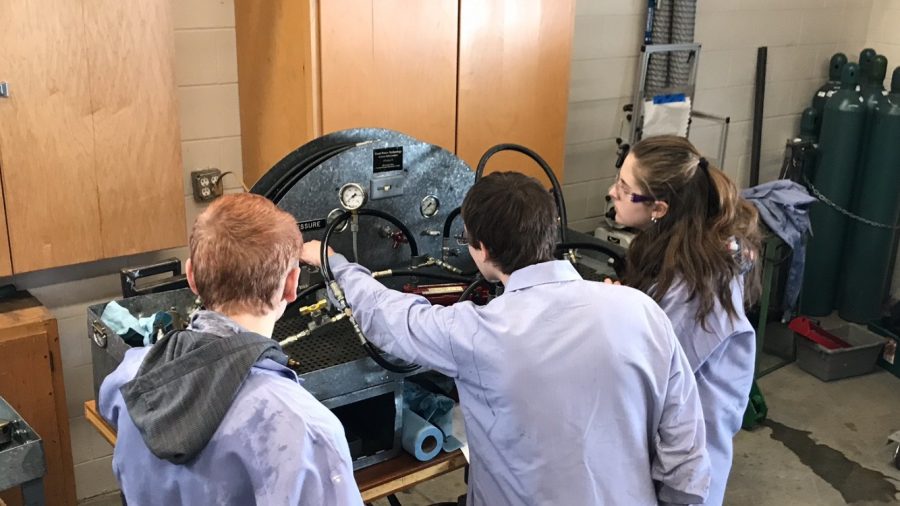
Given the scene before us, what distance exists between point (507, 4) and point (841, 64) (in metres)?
2.24

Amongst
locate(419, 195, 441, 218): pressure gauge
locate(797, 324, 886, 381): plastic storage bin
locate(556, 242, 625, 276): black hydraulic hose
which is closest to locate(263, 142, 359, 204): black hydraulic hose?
locate(419, 195, 441, 218): pressure gauge

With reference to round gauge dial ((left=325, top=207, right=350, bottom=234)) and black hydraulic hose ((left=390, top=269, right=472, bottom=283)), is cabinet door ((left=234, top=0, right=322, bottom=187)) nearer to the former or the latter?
round gauge dial ((left=325, top=207, right=350, bottom=234))

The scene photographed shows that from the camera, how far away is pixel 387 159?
201 centimetres

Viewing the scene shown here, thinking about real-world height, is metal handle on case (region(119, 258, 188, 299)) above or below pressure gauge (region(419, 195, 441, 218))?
below

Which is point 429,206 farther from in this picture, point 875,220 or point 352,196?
point 875,220

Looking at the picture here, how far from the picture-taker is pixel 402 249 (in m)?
2.12

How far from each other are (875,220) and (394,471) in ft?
10.1

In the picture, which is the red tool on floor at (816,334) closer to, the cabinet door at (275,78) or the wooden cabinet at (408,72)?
the wooden cabinet at (408,72)

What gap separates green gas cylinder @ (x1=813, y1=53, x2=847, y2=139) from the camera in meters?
4.11

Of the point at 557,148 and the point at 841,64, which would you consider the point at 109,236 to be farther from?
the point at 841,64

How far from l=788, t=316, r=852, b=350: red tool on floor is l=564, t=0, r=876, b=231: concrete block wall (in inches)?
28.6

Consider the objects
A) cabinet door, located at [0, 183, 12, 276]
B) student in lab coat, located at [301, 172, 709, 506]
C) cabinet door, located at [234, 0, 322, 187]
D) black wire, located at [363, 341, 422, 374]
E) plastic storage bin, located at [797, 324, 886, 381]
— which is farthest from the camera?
plastic storage bin, located at [797, 324, 886, 381]

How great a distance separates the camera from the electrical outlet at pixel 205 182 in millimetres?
2680

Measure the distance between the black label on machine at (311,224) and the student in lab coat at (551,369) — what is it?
→ 36 centimetres
